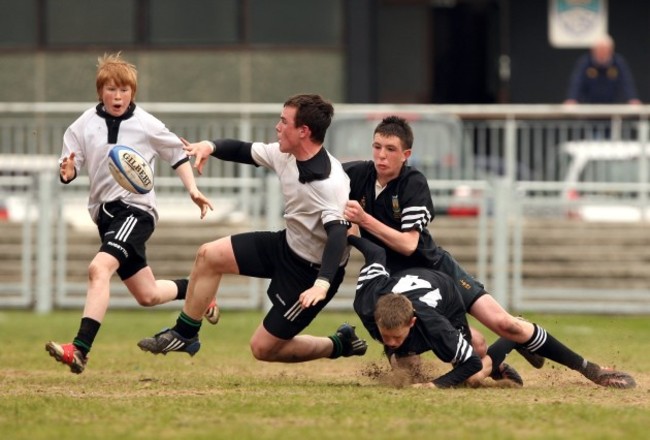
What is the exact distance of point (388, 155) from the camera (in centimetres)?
1005

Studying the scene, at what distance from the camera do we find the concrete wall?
23.2 m

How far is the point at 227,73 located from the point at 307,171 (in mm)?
13426

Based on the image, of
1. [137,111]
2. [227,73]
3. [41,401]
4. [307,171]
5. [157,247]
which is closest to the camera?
[41,401]

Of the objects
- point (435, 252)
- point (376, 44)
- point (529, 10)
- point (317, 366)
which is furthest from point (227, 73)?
point (435, 252)

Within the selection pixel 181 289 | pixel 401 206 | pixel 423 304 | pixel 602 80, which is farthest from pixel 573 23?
pixel 423 304

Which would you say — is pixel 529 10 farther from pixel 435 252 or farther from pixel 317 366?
pixel 435 252

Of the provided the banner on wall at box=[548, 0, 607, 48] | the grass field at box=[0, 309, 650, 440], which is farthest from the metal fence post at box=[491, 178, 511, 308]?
the banner on wall at box=[548, 0, 607, 48]

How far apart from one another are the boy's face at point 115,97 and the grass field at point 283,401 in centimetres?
175

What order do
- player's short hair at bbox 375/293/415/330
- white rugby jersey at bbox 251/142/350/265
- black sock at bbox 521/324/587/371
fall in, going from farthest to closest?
black sock at bbox 521/324/587/371
white rugby jersey at bbox 251/142/350/265
player's short hair at bbox 375/293/415/330

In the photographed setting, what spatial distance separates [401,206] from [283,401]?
165 centimetres

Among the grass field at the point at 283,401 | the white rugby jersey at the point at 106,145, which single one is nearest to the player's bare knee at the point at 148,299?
the grass field at the point at 283,401

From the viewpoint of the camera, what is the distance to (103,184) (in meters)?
10.8

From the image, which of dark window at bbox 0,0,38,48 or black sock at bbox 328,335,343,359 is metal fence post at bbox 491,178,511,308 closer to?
black sock at bbox 328,335,343,359

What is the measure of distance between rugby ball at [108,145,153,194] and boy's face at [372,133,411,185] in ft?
4.95
